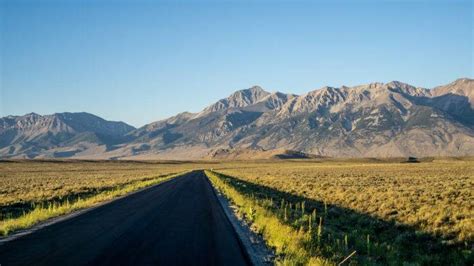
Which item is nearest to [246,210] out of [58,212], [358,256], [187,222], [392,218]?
[187,222]

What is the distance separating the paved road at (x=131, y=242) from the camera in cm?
1177

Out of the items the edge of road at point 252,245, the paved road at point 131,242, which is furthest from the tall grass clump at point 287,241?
the paved road at point 131,242

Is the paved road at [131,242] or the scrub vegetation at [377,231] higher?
Result: the paved road at [131,242]

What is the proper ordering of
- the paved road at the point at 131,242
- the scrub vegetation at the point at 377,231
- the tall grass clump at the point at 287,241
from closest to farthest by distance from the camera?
the tall grass clump at the point at 287,241
the paved road at the point at 131,242
the scrub vegetation at the point at 377,231

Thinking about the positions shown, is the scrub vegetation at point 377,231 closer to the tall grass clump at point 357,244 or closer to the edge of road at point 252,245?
the tall grass clump at point 357,244

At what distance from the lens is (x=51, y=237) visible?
15273 mm

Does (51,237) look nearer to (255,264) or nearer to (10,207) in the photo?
(255,264)

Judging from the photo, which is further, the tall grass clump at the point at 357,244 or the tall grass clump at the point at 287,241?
the tall grass clump at the point at 357,244

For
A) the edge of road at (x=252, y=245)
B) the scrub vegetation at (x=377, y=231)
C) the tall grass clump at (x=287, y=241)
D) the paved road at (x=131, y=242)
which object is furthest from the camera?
the scrub vegetation at (x=377, y=231)

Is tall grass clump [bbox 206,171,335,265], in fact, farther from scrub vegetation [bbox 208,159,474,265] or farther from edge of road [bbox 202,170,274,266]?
edge of road [bbox 202,170,274,266]

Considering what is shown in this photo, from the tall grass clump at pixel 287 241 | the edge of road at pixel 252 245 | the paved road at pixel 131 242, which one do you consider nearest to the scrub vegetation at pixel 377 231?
the tall grass clump at pixel 287 241

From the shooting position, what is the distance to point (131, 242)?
46.4ft

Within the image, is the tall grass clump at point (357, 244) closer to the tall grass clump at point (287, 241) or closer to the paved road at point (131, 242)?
the tall grass clump at point (287, 241)

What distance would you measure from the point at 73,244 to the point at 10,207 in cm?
1716
